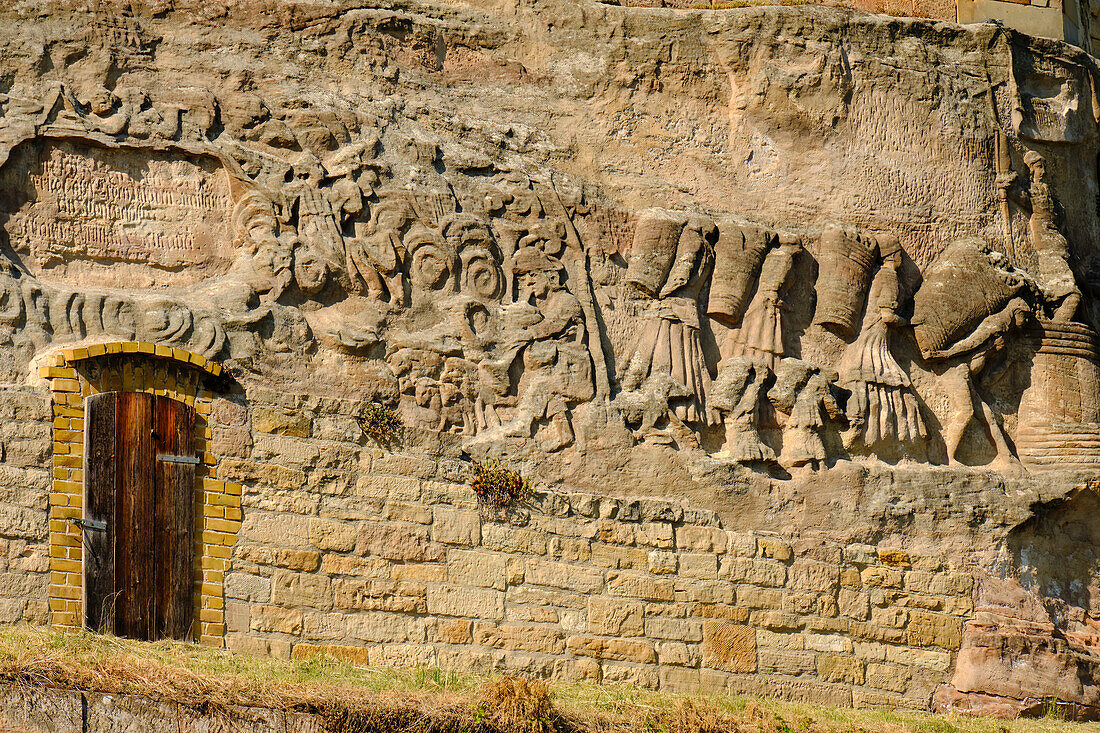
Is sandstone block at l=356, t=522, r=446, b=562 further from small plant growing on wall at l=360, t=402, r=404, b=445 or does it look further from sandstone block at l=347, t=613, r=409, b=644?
small plant growing on wall at l=360, t=402, r=404, b=445

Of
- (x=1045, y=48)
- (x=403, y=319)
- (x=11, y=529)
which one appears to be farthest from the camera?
(x=1045, y=48)

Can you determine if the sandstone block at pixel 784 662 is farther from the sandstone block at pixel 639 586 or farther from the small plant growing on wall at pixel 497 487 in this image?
the small plant growing on wall at pixel 497 487

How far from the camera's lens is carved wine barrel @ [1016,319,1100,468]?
9648 millimetres

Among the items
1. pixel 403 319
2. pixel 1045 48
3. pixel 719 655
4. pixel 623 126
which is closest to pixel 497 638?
pixel 719 655

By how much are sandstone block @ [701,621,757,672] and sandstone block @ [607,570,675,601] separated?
294 millimetres

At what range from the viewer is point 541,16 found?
10039 millimetres

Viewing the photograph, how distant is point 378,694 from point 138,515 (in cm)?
166

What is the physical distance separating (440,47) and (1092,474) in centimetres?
488

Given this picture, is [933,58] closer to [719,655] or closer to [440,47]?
[440,47]

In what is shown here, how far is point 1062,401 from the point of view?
9727 millimetres

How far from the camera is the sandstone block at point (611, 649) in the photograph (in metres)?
8.56

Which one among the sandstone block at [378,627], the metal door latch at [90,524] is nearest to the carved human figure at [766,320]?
the sandstone block at [378,627]

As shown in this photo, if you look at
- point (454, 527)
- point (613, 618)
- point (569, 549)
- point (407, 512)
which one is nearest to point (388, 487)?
point (407, 512)

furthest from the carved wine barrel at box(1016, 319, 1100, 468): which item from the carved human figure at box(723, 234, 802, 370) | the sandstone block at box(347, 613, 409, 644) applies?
the sandstone block at box(347, 613, 409, 644)
